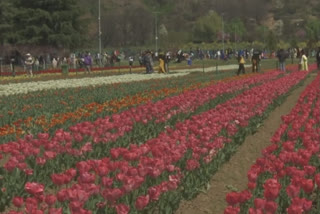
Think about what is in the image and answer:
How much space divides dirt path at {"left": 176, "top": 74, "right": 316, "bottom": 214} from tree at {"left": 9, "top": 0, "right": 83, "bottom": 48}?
166ft

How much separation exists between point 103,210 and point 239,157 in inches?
170

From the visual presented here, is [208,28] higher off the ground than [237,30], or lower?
higher

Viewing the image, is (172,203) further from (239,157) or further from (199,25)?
(199,25)

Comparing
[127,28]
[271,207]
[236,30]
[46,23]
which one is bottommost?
[271,207]

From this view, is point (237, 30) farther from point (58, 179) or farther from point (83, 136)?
point (58, 179)

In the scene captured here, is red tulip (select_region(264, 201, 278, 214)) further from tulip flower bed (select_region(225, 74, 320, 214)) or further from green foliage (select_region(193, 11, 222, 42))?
green foliage (select_region(193, 11, 222, 42))

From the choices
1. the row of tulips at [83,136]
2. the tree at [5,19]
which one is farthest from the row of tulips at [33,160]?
the tree at [5,19]

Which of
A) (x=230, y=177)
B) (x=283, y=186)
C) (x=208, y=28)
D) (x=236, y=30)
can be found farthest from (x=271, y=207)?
(x=236, y=30)

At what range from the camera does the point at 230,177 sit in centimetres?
743

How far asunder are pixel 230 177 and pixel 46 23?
57167mm

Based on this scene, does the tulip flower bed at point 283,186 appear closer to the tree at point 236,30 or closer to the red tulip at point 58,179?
the red tulip at point 58,179

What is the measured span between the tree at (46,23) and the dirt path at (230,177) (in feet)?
166

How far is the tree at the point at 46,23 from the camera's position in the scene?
197 ft

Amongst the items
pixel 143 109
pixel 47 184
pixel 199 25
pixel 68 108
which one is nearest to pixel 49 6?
pixel 68 108
